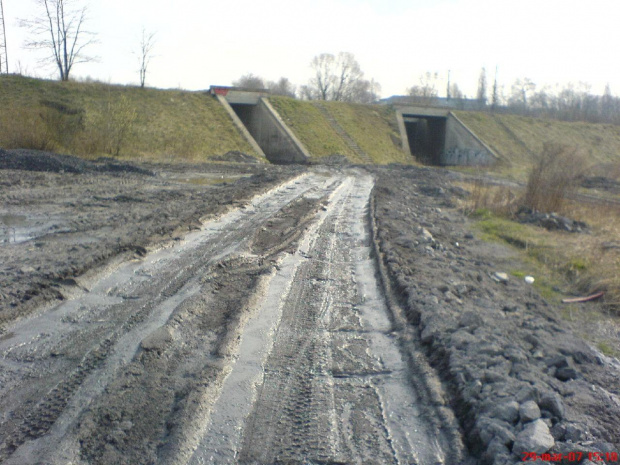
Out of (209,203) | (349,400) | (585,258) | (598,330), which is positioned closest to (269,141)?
(209,203)

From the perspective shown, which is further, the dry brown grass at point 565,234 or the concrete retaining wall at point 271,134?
the concrete retaining wall at point 271,134

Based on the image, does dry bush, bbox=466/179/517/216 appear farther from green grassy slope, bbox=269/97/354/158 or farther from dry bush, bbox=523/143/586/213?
green grassy slope, bbox=269/97/354/158

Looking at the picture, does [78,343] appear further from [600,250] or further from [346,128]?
[346,128]

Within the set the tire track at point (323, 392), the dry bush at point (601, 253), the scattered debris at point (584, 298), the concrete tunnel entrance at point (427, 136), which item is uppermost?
the concrete tunnel entrance at point (427, 136)

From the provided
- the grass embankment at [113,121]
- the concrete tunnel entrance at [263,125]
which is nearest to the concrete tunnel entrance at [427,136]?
the concrete tunnel entrance at [263,125]

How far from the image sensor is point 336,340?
4891mm

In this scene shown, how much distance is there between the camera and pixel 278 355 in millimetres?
4520

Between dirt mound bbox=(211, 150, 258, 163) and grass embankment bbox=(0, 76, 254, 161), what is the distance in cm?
80

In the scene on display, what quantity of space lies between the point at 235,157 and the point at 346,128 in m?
14.4

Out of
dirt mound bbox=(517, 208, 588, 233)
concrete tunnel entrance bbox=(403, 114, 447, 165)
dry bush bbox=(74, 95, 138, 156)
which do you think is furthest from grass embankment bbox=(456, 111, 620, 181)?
dry bush bbox=(74, 95, 138, 156)

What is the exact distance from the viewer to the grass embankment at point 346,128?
37875 mm

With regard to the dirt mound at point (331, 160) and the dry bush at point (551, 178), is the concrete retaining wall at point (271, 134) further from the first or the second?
the dry bush at point (551, 178)

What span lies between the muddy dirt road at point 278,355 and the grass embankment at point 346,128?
2858cm

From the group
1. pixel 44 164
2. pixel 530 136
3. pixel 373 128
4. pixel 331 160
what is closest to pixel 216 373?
pixel 44 164
